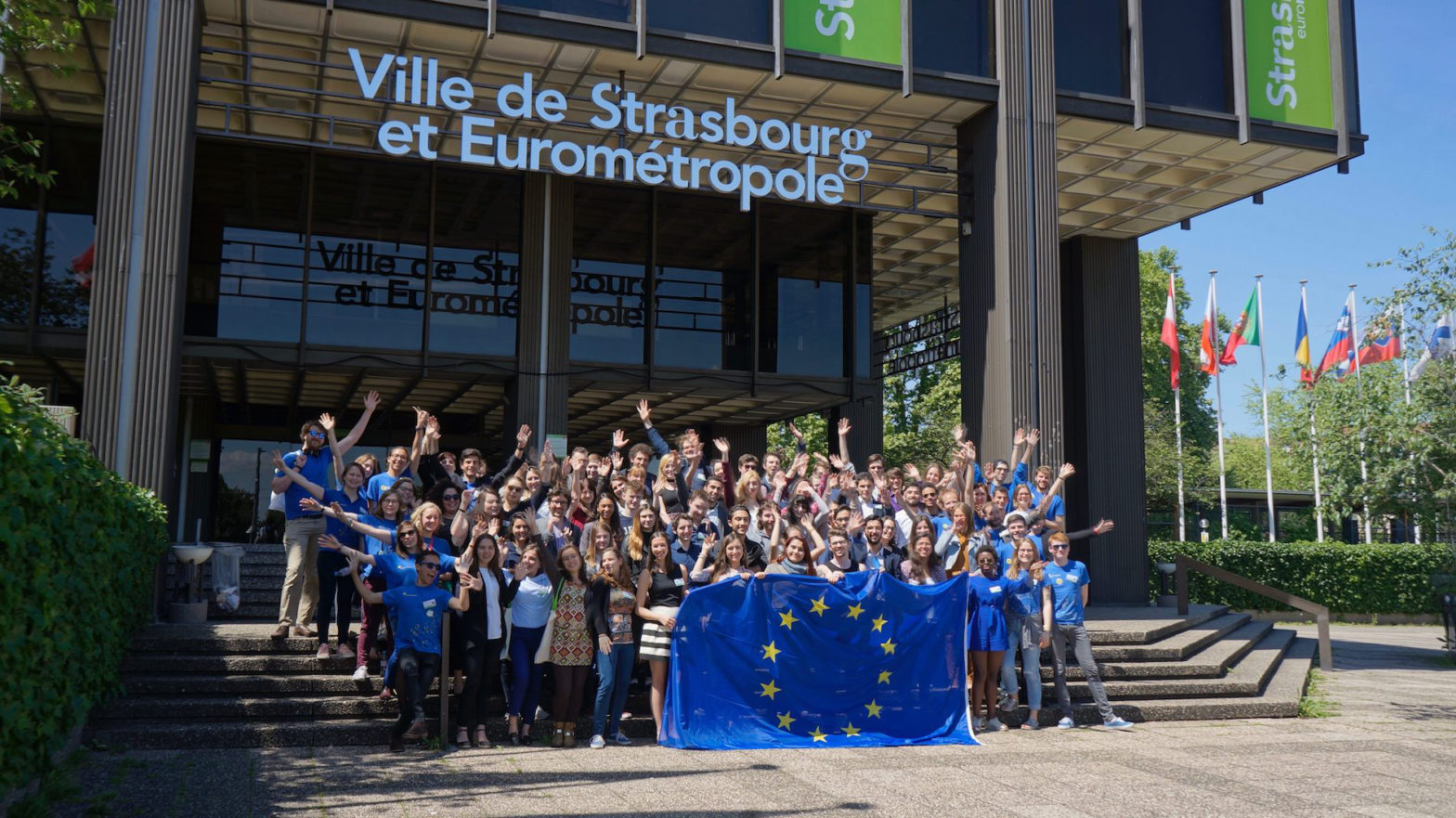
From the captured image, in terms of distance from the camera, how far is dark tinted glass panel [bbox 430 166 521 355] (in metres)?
18.0

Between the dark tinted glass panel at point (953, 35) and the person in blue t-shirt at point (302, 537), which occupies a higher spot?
the dark tinted glass panel at point (953, 35)

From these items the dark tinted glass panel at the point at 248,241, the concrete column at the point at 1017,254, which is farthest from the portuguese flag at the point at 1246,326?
the dark tinted glass panel at the point at 248,241

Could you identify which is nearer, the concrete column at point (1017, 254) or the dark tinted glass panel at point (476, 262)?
the concrete column at point (1017, 254)

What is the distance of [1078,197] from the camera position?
65.0ft

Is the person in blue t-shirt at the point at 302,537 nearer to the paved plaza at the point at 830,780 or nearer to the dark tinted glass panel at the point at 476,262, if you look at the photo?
the paved plaza at the point at 830,780

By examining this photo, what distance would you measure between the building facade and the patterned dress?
5336mm

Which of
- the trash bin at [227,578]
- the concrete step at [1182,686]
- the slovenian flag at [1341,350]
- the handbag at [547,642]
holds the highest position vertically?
the slovenian flag at [1341,350]

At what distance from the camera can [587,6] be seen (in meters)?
14.5

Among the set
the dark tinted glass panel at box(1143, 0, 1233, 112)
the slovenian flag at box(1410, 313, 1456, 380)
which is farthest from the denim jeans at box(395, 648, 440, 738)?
the slovenian flag at box(1410, 313, 1456, 380)

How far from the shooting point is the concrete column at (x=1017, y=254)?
15.4 metres

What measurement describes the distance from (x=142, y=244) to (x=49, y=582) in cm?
741

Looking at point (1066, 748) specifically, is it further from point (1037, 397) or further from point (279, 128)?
point (279, 128)

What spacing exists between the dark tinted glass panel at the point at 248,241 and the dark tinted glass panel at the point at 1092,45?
11.9m

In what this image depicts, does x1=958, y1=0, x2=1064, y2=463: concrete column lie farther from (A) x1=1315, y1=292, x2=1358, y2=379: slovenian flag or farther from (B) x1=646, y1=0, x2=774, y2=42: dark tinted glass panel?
(A) x1=1315, y1=292, x2=1358, y2=379: slovenian flag
